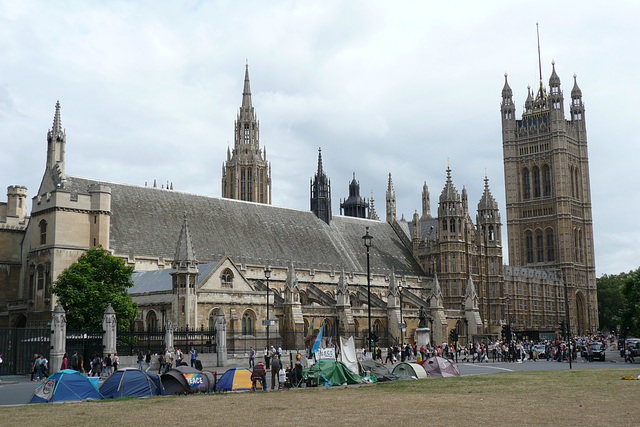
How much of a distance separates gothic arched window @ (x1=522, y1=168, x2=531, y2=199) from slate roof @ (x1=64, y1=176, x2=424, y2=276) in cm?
6966

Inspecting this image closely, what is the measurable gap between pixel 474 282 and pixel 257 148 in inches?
1681

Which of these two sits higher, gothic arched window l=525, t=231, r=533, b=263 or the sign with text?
gothic arched window l=525, t=231, r=533, b=263

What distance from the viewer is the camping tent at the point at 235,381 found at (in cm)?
2956

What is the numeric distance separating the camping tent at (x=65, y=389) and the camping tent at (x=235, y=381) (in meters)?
5.01

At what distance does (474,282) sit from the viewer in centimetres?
8725

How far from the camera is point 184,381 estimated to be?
28.2 meters

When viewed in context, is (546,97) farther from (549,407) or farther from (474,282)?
(549,407)

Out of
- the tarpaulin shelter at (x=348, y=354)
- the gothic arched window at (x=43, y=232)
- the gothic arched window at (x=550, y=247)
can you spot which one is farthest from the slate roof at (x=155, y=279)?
the gothic arched window at (x=550, y=247)

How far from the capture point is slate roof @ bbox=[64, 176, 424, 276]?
204 ft

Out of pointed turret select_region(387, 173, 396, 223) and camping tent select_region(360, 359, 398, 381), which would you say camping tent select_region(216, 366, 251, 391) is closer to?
camping tent select_region(360, 359, 398, 381)

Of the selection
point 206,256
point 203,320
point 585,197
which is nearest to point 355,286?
point 206,256

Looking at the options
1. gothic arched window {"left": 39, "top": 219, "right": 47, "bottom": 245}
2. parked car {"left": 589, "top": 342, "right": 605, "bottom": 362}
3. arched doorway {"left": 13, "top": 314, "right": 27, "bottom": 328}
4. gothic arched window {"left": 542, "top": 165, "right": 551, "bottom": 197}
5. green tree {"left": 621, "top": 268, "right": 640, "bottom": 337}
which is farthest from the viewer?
gothic arched window {"left": 542, "top": 165, "right": 551, "bottom": 197}

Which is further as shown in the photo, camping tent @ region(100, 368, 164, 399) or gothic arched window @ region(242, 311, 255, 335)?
gothic arched window @ region(242, 311, 255, 335)

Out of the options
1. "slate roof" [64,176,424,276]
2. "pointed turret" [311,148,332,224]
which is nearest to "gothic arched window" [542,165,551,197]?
"slate roof" [64,176,424,276]
